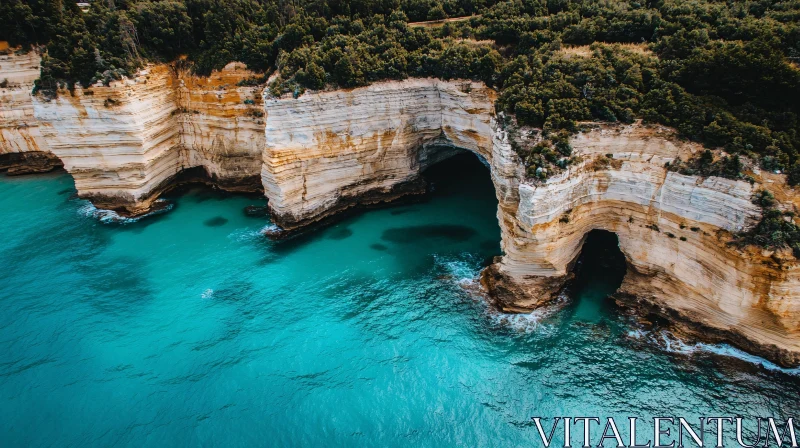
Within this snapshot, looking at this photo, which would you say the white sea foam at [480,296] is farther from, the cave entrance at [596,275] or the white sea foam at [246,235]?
the white sea foam at [246,235]

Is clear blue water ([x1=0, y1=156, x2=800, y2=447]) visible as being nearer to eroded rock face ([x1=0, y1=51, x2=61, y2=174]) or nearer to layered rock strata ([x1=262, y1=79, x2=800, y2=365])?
layered rock strata ([x1=262, y1=79, x2=800, y2=365])

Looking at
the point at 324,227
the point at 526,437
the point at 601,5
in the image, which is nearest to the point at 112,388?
the point at 324,227

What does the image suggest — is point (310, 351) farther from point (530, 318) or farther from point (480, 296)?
point (530, 318)

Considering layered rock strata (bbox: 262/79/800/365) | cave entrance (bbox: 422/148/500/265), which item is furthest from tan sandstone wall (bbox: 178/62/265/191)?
cave entrance (bbox: 422/148/500/265)

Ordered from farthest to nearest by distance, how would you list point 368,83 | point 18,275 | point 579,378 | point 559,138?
point 368,83 → point 18,275 → point 559,138 → point 579,378

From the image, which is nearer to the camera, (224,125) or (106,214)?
(106,214)

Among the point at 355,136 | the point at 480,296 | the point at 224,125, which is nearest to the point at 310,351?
the point at 480,296

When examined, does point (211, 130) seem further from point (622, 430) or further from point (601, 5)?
point (622, 430)

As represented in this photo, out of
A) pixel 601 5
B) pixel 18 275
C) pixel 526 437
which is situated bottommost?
pixel 526 437
